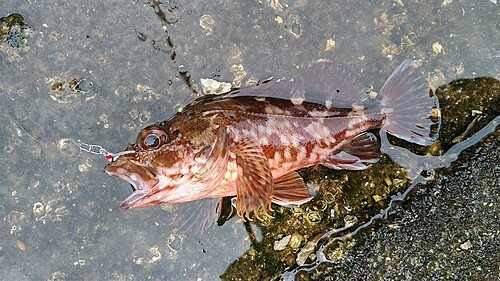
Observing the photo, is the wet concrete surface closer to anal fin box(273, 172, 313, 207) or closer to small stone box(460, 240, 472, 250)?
small stone box(460, 240, 472, 250)

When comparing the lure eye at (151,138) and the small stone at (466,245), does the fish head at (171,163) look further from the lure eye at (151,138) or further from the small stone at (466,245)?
the small stone at (466,245)

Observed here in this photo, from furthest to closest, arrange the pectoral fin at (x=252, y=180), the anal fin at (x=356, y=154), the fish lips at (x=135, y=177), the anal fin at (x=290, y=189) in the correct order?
the anal fin at (x=356, y=154), the anal fin at (x=290, y=189), the pectoral fin at (x=252, y=180), the fish lips at (x=135, y=177)

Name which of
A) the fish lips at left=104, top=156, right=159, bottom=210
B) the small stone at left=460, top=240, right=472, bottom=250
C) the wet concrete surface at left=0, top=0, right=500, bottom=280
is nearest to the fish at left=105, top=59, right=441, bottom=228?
the fish lips at left=104, top=156, right=159, bottom=210

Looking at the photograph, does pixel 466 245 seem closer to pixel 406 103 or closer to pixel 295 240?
pixel 406 103

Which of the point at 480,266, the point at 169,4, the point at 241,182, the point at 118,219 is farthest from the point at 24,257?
the point at 480,266

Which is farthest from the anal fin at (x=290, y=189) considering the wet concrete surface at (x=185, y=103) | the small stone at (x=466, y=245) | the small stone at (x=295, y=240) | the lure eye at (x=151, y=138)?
the small stone at (x=466, y=245)

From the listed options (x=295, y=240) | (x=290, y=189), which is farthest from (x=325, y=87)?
(x=295, y=240)

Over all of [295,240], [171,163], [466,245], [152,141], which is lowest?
[466,245]
